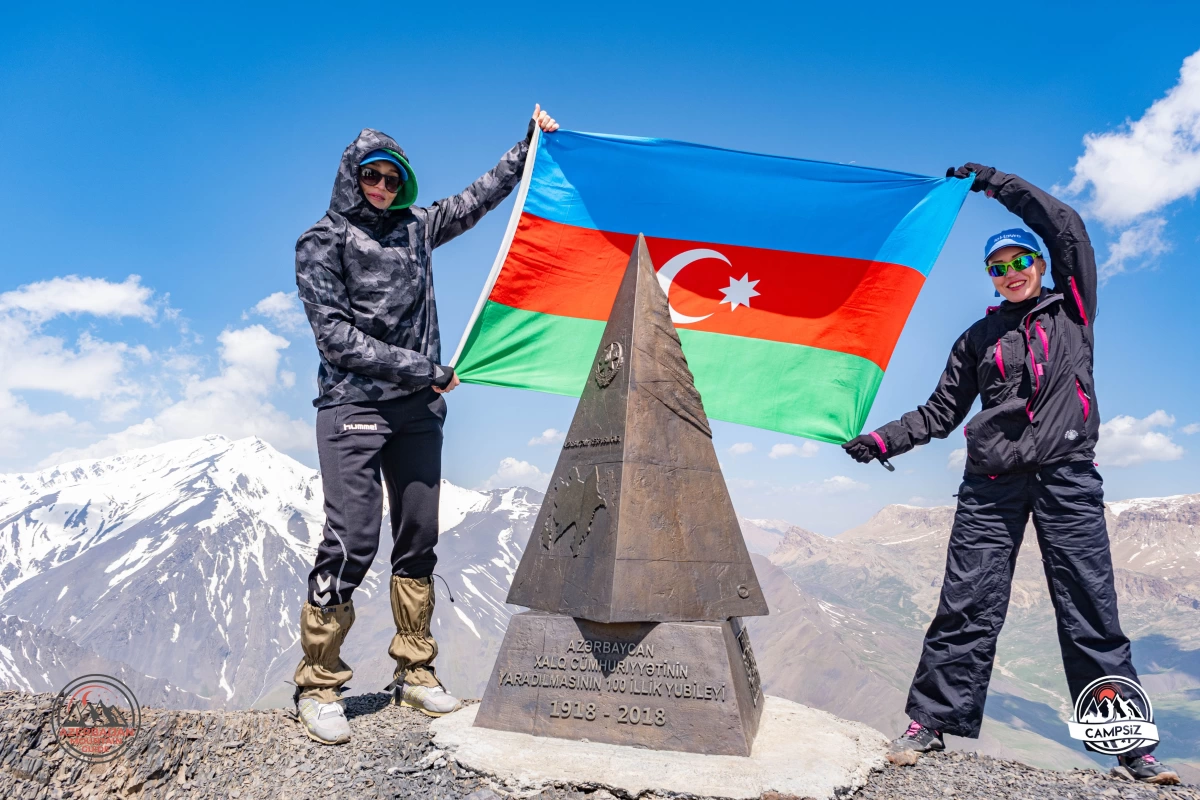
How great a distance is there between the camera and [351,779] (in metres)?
3.65

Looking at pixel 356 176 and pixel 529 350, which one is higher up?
pixel 356 176

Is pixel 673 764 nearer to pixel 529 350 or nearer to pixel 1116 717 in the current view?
pixel 1116 717

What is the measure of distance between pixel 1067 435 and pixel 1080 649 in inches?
49.5

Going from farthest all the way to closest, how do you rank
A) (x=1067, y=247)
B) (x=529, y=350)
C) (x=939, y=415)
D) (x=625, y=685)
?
(x=529, y=350)
(x=939, y=415)
(x=1067, y=247)
(x=625, y=685)

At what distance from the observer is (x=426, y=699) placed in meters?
4.66

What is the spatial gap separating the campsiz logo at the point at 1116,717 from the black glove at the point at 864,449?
1829mm

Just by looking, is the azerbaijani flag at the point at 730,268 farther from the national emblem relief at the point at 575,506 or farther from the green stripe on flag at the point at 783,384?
the national emblem relief at the point at 575,506

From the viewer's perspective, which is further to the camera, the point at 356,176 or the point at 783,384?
the point at 783,384

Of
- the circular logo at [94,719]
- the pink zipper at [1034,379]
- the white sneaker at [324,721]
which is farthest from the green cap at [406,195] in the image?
the pink zipper at [1034,379]

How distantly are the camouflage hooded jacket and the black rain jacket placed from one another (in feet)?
11.9

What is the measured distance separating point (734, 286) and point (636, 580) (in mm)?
3184

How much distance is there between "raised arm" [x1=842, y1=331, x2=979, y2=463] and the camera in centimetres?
471

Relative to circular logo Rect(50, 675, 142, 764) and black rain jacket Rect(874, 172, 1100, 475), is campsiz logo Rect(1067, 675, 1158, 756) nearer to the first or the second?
black rain jacket Rect(874, 172, 1100, 475)

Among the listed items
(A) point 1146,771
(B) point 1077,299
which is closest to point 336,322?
(B) point 1077,299
